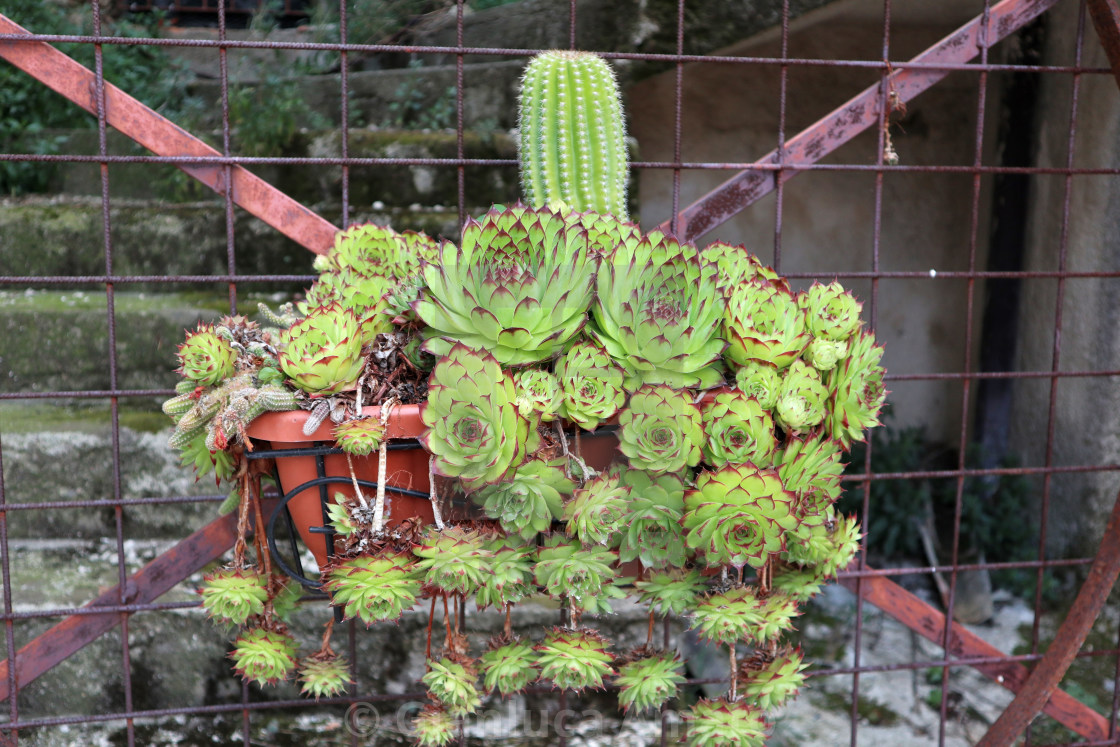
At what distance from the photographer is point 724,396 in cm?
94

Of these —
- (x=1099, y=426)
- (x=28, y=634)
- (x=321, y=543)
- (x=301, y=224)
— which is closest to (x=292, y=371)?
(x=321, y=543)

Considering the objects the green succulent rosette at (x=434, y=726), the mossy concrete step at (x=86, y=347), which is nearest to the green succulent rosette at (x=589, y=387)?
the green succulent rosette at (x=434, y=726)

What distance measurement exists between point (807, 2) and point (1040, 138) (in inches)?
46.9

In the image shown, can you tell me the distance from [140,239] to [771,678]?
81.7 inches

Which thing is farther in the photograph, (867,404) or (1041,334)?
(1041,334)

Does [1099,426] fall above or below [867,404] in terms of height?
below

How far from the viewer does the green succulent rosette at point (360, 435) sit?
0.91 m

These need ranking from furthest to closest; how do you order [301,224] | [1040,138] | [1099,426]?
1. [1040,138]
2. [1099,426]
3. [301,224]

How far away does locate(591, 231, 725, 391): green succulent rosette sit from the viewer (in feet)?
3.04

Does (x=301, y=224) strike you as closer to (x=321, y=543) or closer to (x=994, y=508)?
(x=321, y=543)

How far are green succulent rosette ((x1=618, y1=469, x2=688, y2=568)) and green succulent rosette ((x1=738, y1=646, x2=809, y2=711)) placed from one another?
21cm

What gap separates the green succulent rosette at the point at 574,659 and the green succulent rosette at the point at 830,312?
0.46 meters

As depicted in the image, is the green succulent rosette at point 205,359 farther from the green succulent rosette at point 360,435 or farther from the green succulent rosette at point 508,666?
the green succulent rosette at point 508,666

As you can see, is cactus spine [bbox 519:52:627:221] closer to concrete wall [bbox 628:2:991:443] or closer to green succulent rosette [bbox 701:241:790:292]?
green succulent rosette [bbox 701:241:790:292]
